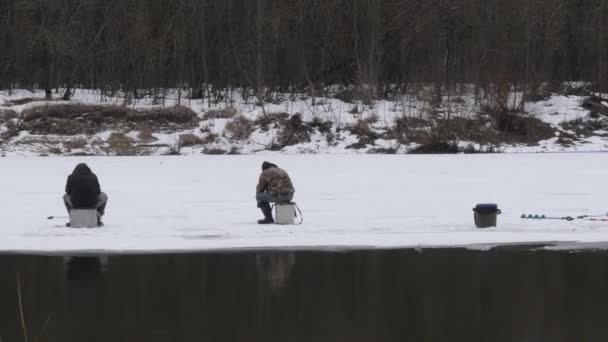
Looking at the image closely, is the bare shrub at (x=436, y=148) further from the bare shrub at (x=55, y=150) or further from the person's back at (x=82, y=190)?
the person's back at (x=82, y=190)

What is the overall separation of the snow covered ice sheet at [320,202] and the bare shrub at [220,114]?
8.95 metres

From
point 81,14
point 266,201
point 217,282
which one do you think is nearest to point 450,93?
point 81,14

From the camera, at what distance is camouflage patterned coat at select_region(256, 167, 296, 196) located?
16453 mm

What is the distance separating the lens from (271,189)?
16.5m

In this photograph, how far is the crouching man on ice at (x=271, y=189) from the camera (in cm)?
1645

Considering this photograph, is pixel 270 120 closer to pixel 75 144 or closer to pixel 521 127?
pixel 75 144

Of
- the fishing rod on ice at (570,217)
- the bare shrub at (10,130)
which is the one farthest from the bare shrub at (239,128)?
the fishing rod on ice at (570,217)

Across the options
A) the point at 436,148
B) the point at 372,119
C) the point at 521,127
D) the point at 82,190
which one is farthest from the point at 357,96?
the point at 82,190

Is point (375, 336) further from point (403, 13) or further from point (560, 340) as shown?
point (403, 13)

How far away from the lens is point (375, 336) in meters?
8.18

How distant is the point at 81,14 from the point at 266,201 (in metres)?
35.3

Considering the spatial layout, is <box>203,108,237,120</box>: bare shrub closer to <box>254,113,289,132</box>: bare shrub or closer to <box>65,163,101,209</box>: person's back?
<box>254,113,289,132</box>: bare shrub

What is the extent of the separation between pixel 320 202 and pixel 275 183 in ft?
13.5

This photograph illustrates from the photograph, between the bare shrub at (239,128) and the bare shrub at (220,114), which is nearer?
the bare shrub at (239,128)
